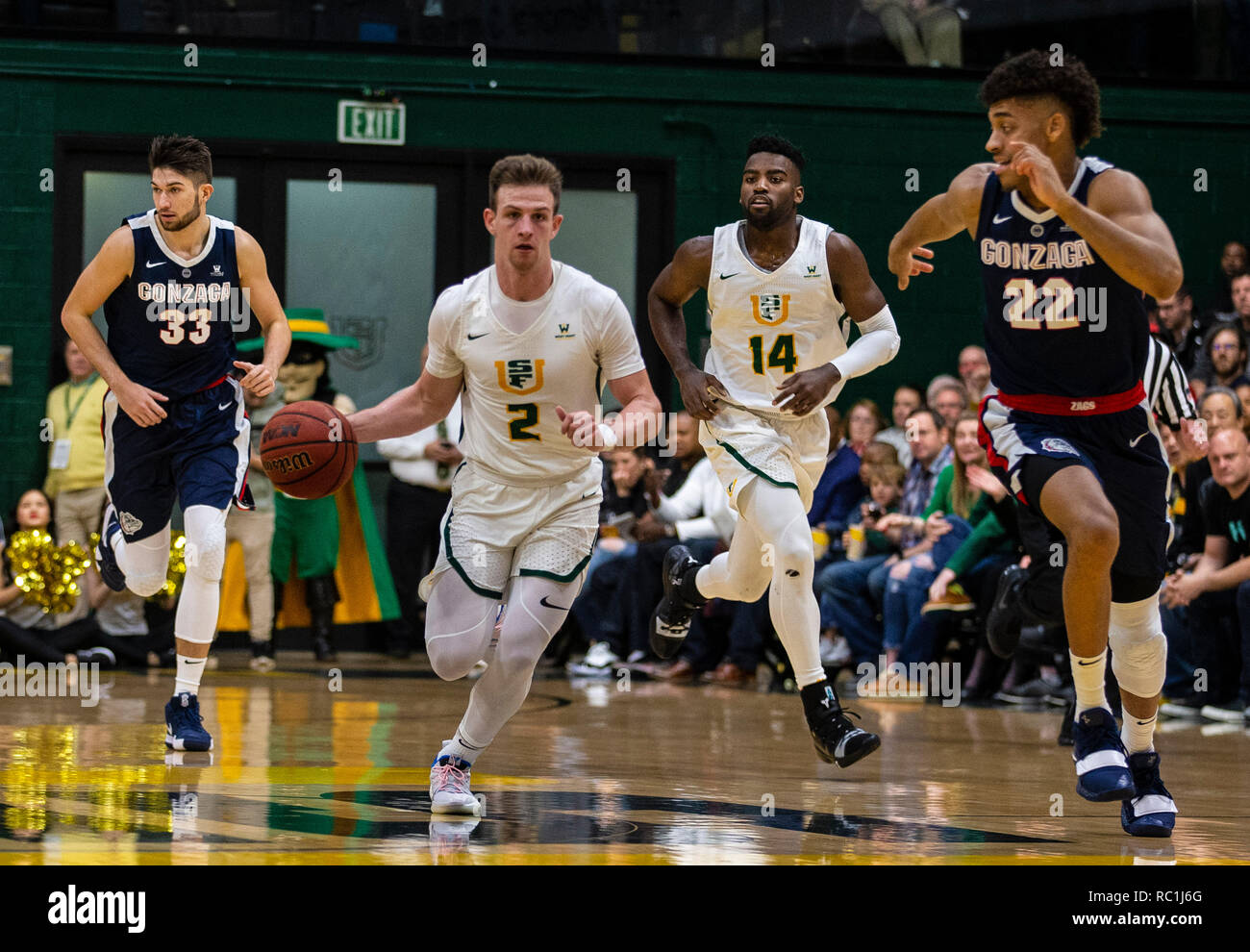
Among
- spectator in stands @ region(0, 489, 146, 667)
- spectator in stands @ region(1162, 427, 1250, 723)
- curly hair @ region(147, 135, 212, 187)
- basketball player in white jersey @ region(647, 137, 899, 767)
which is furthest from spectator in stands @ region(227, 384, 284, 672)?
spectator in stands @ region(1162, 427, 1250, 723)

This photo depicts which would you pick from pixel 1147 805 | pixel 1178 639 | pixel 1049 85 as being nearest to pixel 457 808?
pixel 1147 805

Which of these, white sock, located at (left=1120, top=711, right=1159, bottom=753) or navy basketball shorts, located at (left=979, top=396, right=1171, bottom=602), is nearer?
navy basketball shorts, located at (left=979, top=396, right=1171, bottom=602)

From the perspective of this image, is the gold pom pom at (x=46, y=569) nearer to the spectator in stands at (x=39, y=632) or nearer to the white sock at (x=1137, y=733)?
the spectator in stands at (x=39, y=632)

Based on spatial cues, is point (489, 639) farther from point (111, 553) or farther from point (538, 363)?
point (111, 553)

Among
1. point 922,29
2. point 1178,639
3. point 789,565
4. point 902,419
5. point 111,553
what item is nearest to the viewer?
point 789,565

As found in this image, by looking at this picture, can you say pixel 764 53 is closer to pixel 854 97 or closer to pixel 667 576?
pixel 854 97

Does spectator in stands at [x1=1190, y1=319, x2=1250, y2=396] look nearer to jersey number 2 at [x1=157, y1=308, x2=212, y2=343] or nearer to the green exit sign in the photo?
jersey number 2 at [x1=157, y1=308, x2=212, y2=343]

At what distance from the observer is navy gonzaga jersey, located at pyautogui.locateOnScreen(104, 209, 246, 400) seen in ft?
21.8

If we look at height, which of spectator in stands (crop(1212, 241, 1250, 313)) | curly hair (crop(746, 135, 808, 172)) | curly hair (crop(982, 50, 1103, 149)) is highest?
spectator in stands (crop(1212, 241, 1250, 313))

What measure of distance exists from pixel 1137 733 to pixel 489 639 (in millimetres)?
2001

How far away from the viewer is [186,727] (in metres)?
6.46

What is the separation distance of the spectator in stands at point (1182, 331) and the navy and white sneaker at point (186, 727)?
22.0 feet

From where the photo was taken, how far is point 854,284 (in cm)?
637

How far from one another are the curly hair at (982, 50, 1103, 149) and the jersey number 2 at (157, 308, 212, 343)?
3146mm
